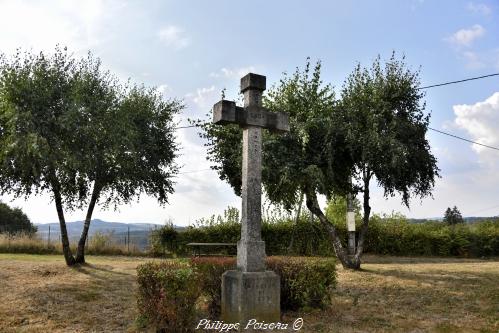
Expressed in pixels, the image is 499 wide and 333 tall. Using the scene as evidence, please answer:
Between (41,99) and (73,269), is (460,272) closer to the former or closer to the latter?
(73,269)

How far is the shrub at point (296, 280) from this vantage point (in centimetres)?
873

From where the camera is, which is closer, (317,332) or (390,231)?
(317,332)

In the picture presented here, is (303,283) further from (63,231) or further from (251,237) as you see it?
(63,231)

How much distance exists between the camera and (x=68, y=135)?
15.0 meters

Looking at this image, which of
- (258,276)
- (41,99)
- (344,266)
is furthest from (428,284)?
(41,99)

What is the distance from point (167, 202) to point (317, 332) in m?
14.4

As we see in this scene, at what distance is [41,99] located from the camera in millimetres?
14742

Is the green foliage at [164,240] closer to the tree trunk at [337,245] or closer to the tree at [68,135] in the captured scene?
the tree at [68,135]

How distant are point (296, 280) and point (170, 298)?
2896 mm

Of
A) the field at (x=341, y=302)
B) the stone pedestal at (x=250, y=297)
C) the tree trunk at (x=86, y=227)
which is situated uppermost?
the tree trunk at (x=86, y=227)

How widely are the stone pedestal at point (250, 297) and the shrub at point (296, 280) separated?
0.80 meters

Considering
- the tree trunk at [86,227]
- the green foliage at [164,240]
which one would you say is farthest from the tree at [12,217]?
the tree trunk at [86,227]

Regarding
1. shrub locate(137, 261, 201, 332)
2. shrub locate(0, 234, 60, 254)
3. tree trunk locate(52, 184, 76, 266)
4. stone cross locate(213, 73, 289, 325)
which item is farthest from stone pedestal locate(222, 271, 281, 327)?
shrub locate(0, 234, 60, 254)

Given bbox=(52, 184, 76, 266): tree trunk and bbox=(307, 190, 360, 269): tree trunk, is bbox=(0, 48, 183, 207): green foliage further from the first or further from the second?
bbox=(307, 190, 360, 269): tree trunk
